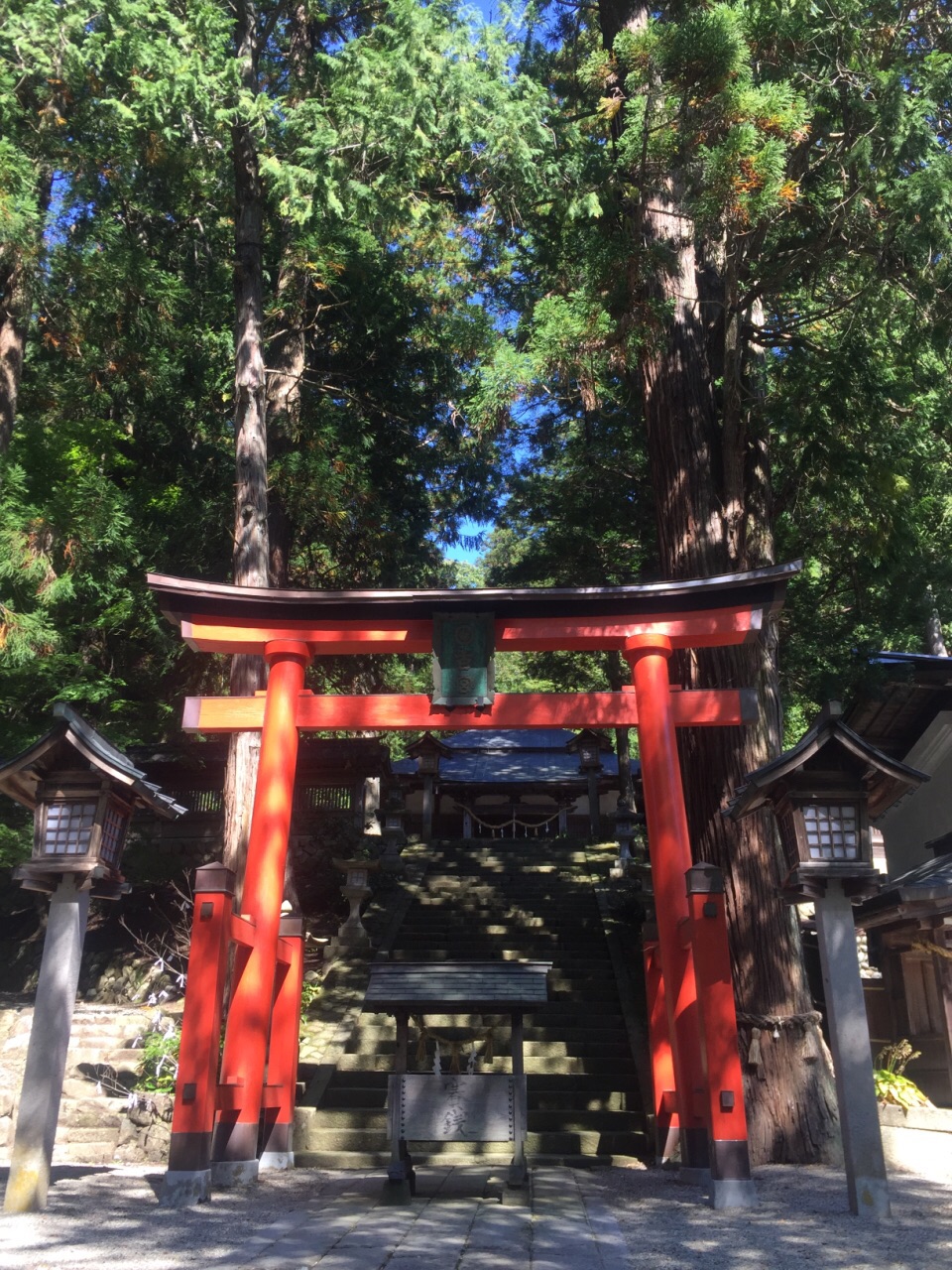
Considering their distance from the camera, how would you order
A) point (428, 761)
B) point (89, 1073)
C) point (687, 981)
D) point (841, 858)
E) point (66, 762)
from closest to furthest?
1. point (841, 858)
2. point (66, 762)
3. point (687, 981)
4. point (89, 1073)
5. point (428, 761)

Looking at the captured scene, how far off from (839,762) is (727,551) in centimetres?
341

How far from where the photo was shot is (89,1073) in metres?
10.7

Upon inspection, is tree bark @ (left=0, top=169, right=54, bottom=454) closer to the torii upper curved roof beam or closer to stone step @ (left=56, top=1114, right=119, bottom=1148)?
the torii upper curved roof beam

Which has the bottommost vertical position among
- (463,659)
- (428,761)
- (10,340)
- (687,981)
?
(687,981)

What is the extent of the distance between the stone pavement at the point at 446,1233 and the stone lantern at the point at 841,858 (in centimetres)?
148

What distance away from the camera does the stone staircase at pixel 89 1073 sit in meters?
8.92

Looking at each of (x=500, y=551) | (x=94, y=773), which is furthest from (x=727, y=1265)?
(x=500, y=551)

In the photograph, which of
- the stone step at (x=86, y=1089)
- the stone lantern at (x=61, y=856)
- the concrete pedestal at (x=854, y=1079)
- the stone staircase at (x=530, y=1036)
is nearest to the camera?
the concrete pedestal at (x=854, y=1079)

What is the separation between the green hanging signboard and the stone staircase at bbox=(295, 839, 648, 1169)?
255 cm

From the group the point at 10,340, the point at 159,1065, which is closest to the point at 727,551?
the point at 159,1065

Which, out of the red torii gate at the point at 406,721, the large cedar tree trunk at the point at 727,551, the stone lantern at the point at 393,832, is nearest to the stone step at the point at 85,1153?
the red torii gate at the point at 406,721

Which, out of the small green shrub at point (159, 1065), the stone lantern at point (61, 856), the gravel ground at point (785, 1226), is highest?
the stone lantern at point (61, 856)

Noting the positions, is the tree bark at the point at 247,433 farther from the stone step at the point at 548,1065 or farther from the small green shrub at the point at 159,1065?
the stone step at the point at 548,1065

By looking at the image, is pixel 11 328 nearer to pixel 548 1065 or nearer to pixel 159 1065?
pixel 159 1065
